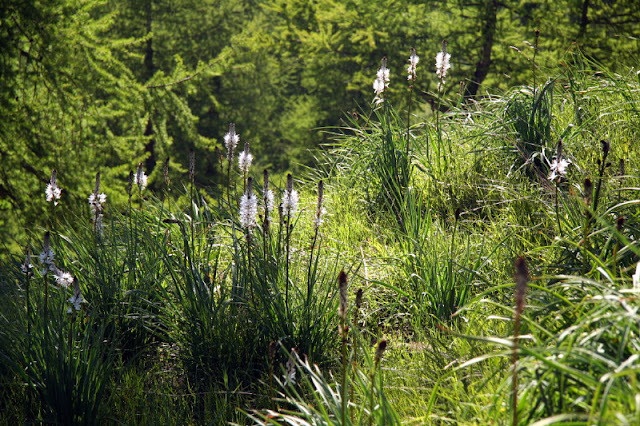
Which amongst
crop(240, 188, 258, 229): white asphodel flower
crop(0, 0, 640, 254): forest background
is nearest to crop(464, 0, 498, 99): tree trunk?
crop(0, 0, 640, 254): forest background

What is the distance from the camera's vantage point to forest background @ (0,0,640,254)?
25.3 feet

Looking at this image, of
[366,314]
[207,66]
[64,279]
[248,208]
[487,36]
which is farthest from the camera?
[487,36]

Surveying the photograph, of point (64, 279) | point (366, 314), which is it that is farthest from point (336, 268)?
point (64, 279)

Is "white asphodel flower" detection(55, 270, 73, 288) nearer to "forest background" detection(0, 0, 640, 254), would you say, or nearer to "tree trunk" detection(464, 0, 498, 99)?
"forest background" detection(0, 0, 640, 254)

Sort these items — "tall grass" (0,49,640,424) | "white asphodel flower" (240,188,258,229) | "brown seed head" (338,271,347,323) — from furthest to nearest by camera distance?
"white asphodel flower" (240,188,258,229) < "tall grass" (0,49,640,424) < "brown seed head" (338,271,347,323)

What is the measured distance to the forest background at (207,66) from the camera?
772 cm

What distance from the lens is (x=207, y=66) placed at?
34.9 ft

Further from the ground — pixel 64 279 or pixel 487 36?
pixel 487 36

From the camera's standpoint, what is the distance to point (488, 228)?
4395 mm

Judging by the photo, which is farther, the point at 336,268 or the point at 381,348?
the point at 336,268

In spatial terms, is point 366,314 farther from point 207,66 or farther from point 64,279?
point 207,66

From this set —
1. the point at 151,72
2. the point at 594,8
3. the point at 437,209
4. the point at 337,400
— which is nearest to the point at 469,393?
the point at 337,400

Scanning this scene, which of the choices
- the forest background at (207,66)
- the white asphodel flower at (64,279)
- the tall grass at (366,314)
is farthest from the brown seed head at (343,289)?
the forest background at (207,66)

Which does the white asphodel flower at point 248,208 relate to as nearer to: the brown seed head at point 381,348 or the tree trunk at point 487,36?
the brown seed head at point 381,348
